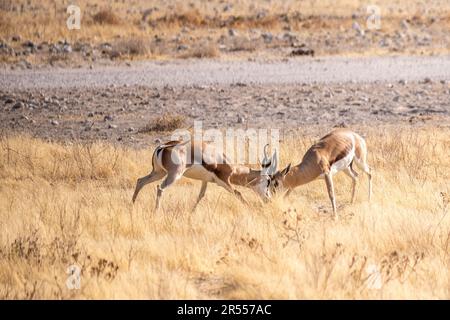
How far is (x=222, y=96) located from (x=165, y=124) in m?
3.01

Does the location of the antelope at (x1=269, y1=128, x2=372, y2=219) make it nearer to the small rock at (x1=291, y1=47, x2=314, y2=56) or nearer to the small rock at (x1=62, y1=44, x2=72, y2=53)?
the small rock at (x1=291, y1=47, x2=314, y2=56)

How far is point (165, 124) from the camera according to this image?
1520 centimetres

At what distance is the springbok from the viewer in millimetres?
10242

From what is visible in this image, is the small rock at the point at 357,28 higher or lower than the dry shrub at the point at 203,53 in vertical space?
higher

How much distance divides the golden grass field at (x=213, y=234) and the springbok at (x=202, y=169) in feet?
0.74

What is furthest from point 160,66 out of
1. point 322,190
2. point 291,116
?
point 322,190

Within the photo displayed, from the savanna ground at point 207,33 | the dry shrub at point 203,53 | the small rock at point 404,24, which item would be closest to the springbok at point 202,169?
the savanna ground at point 207,33

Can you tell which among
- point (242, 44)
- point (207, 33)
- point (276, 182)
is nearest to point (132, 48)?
point (242, 44)

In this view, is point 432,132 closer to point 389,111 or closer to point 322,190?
point 389,111

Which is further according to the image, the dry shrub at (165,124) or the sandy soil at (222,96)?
the sandy soil at (222,96)

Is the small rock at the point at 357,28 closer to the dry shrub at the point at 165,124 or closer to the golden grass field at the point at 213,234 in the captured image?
the dry shrub at the point at 165,124

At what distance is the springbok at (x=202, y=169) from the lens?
10.2 meters

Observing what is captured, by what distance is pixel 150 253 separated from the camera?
28.0ft
